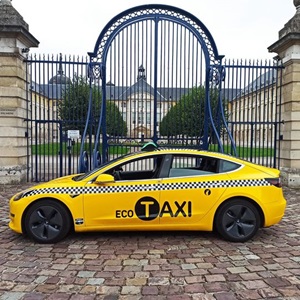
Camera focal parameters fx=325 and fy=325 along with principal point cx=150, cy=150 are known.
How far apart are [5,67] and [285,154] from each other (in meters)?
8.96

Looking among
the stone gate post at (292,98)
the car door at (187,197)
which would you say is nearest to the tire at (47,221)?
the car door at (187,197)

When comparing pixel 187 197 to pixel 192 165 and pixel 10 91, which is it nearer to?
pixel 192 165

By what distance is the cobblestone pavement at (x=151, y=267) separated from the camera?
352cm

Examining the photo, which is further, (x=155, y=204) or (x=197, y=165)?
(x=197, y=165)

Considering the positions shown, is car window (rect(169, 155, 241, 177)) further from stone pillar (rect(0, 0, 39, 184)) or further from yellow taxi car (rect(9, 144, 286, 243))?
stone pillar (rect(0, 0, 39, 184))

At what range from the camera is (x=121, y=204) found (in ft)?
16.4

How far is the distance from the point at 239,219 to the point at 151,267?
67.5 inches

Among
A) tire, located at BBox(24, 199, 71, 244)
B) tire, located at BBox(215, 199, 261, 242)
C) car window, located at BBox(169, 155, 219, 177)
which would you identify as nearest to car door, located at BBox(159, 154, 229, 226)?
car window, located at BBox(169, 155, 219, 177)

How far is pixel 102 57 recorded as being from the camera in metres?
9.94

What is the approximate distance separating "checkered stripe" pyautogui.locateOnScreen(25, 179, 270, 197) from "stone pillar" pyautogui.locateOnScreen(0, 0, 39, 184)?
17.2 ft

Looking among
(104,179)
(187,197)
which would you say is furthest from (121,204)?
(187,197)

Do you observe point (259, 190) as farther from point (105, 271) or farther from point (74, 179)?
point (74, 179)

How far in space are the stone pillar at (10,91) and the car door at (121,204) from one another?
5696mm

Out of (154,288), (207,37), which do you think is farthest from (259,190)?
(207,37)
